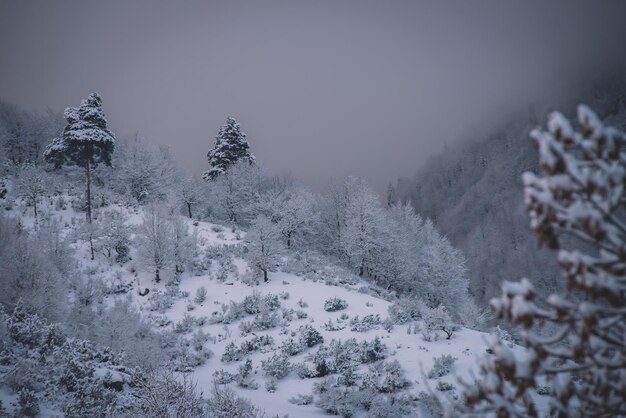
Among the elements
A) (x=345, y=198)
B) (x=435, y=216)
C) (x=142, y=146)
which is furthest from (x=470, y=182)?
(x=142, y=146)

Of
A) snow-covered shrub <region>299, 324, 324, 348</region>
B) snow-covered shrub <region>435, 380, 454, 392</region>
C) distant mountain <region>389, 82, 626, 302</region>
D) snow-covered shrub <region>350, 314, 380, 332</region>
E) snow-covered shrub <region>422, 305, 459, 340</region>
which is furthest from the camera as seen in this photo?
distant mountain <region>389, 82, 626, 302</region>

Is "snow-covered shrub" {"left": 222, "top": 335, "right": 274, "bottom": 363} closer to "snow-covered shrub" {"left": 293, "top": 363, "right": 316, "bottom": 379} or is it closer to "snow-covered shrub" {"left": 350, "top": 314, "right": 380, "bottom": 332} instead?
"snow-covered shrub" {"left": 293, "top": 363, "right": 316, "bottom": 379}

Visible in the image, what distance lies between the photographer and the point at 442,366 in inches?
439

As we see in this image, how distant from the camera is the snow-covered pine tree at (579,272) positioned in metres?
1.87

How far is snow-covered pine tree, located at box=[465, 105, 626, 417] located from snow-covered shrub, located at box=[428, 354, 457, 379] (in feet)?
32.5

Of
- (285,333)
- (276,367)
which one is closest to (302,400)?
(276,367)

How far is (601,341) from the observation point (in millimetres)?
2068

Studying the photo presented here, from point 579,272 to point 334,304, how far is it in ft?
54.5

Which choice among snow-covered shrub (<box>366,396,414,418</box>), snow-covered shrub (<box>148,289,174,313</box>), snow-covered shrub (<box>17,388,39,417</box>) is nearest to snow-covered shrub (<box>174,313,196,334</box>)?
snow-covered shrub (<box>148,289,174,313</box>)

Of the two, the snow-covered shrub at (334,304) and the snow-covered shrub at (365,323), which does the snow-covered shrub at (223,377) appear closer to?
the snow-covered shrub at (365,323)

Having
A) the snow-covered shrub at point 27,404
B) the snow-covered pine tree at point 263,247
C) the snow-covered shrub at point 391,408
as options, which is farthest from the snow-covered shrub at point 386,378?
the snow-covered pine tree at point 263,247

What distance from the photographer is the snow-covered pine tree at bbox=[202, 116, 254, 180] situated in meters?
42.5

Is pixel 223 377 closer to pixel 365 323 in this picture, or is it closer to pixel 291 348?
pixel 291 348

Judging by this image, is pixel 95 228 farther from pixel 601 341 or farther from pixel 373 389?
pixel 601 341
